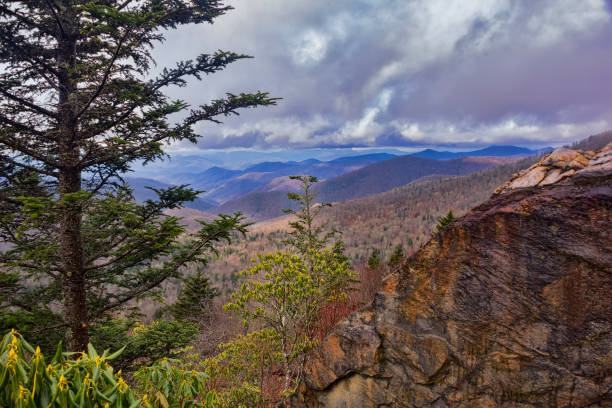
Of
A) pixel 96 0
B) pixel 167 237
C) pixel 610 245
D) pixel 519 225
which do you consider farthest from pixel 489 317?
pixel 96 0

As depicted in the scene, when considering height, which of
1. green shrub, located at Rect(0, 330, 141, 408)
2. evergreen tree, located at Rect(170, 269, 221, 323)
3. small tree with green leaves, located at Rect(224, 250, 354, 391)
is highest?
green shrub, located at Rect(0, 330, 141, 408)

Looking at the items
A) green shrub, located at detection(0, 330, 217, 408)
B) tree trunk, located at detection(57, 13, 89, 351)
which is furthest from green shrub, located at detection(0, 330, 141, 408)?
tree trunk, located at detection(57, 13, 89, 351)

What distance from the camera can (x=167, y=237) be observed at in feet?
21.9

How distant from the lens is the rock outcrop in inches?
130

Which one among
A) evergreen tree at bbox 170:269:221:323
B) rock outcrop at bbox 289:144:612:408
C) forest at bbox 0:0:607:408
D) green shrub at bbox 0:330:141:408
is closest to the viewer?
green shrub at bbox 0:330:141:408

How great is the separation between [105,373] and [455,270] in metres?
4.22

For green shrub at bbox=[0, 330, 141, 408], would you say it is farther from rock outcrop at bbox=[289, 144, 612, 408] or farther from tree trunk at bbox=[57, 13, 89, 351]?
tree trunk at bbox=[57, 13, 89, 351]

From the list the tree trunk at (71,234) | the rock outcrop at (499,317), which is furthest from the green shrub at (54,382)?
the tree trunk at (71,234)

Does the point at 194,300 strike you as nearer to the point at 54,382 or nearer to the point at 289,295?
the point at 289,295

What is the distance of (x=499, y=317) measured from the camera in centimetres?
359

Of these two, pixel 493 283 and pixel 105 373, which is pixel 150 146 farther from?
pixel 493 283

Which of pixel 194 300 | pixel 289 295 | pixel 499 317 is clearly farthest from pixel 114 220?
pixel 194 300

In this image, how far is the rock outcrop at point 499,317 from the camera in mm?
3299

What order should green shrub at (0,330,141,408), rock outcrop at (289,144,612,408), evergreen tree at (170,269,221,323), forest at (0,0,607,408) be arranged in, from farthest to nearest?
evergreen tree at (170,269,221,323) < forest at (0,0,607,408) < rock outcrop at (289,144,612,408) < green shrub at (0,330,141,408)
